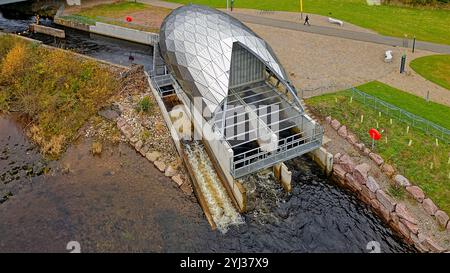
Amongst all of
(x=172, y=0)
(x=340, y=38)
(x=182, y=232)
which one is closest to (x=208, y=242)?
(x=182, y=232)

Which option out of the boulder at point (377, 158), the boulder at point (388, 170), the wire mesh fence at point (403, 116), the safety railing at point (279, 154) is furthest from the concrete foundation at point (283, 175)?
the wire mesh fence at point (403, 116)

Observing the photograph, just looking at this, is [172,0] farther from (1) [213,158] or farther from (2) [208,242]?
(2) [208,242]

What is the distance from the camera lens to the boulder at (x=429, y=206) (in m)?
24.6

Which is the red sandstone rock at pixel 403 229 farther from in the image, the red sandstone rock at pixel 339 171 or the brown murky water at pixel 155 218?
the red sandstone rock at pixel 339 171

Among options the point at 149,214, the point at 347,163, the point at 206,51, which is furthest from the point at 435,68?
the point at 149,214

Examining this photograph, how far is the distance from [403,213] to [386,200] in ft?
4.33

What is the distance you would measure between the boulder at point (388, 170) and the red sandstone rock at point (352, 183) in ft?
6.58

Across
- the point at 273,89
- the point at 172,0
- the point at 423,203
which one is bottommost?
the point at 423,203

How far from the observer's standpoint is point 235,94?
33.8 metres

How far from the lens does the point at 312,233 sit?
25.2 m

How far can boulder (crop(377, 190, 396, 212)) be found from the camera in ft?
83.3

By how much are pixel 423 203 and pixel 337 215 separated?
5095 millimetres

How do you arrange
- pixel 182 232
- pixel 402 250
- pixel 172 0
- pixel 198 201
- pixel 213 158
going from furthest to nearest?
pixel 172 0
pixel 213 158
pixel 198 201
pixel 182 232
pixel 402 250

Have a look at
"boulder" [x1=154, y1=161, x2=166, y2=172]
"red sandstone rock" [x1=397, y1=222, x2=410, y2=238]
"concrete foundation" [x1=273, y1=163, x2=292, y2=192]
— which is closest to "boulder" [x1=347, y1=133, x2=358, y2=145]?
"concrete foundation" [x1=273, y1=163, x2=292, y2=192]
